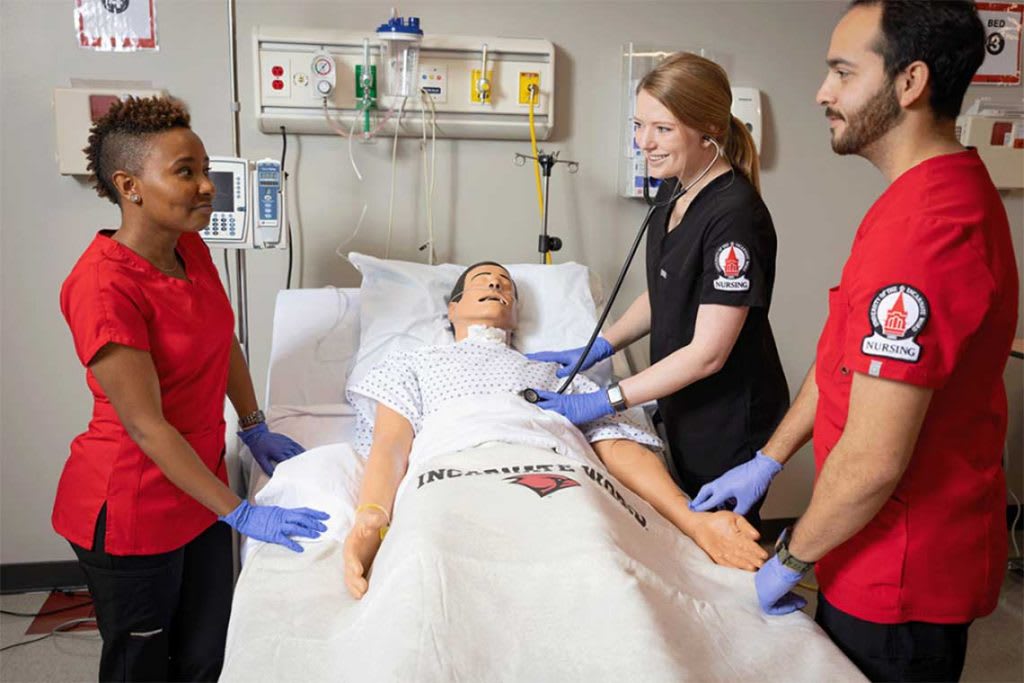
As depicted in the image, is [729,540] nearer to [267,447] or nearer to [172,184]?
[267,447]

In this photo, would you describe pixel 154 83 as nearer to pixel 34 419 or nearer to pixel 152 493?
pixel 34 419

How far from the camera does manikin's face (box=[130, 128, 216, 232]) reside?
1.51 m

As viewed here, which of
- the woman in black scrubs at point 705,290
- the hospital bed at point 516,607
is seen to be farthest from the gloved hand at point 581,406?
the hospital bed at point 516,607

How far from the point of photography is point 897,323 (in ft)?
3.38

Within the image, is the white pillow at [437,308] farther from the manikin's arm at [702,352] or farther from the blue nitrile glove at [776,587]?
the blue nitrile glove at [776,587]

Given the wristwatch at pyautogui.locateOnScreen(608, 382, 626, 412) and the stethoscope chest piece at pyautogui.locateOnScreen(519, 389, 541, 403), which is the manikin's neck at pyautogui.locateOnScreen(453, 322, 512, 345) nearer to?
the stethoscope chest piece at pyautogui.locateOnScreen(519, 389, 541, 403)

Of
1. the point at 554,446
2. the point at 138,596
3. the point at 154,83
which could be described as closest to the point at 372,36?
the point at 154,83

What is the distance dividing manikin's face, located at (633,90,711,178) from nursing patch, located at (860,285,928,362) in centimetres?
72

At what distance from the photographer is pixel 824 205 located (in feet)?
9.27

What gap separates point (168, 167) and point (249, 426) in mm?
650

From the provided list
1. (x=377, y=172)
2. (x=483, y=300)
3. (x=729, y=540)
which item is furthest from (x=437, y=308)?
(x=729, y=540)

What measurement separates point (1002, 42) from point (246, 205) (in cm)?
247

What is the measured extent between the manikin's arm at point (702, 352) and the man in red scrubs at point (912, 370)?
1.30 feet

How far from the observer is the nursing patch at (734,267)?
163cm
